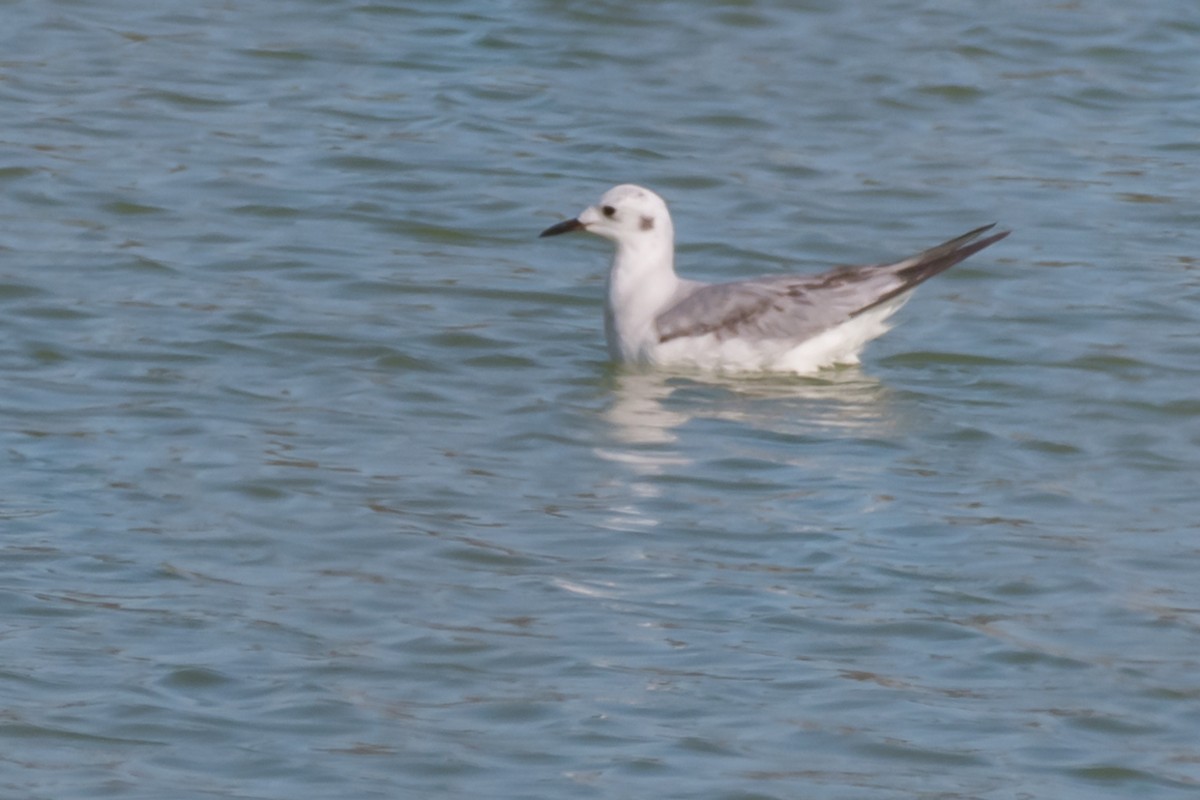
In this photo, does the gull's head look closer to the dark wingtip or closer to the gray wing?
the dark wingtip

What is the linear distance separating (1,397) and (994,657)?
4.57 m

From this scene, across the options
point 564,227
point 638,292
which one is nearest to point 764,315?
point 638,292

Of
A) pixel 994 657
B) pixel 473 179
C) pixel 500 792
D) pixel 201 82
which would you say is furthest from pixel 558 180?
pixel 500 792

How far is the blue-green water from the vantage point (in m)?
7.37

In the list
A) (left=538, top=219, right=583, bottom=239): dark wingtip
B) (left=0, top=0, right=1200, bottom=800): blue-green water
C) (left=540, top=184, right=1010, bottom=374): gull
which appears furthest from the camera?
(left=538, top=219, right=583, bottom=239): dark wingtip

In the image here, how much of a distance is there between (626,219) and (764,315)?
913 mm

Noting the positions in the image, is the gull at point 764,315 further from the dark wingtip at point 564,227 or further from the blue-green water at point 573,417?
the blue-green water at point 573,417

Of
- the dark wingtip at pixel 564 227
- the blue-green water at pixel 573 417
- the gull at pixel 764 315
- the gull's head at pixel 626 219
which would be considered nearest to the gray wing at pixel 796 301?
the gull at pixel 764 315

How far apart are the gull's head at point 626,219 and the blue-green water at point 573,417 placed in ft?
1.79

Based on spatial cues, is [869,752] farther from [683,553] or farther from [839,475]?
[839,475]

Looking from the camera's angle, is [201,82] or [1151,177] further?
[201,82]

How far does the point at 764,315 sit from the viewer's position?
11695 mm

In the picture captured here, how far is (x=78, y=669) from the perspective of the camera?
7605 millimetres

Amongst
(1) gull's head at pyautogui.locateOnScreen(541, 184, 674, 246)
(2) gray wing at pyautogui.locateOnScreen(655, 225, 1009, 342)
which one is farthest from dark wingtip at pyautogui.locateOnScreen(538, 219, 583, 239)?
(2) gray wing at pyautogui.locateOnScreen(655, 225, 1009, 342)
